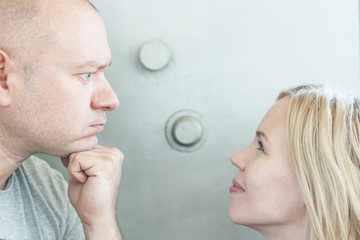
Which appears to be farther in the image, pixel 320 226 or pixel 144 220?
pixel 144 220

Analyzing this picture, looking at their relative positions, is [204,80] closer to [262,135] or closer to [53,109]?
[262,135]

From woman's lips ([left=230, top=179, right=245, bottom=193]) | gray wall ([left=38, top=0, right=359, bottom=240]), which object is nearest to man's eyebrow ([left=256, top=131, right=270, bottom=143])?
woman's lips ([left=230, top=179, right=245, bottom=193])

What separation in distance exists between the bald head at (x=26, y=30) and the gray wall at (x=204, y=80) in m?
0.40

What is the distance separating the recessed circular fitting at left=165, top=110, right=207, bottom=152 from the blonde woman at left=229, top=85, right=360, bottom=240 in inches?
9.7

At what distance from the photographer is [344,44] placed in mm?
1497

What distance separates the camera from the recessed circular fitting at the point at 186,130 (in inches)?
58.0

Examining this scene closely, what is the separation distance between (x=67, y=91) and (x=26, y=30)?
0.60 feet

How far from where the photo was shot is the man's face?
1108 millimetres

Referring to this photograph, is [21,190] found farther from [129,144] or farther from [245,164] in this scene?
[245,164]

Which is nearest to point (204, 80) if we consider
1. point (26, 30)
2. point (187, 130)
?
point (187, 130)

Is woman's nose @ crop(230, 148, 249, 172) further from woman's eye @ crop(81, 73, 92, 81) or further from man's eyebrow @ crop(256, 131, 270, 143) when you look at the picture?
woman's eye @ crop(81, 73, 92, 81)

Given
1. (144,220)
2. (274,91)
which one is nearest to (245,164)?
(274,91)

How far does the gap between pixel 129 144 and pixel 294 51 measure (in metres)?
0.66

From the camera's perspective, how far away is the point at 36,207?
1.30 meters
